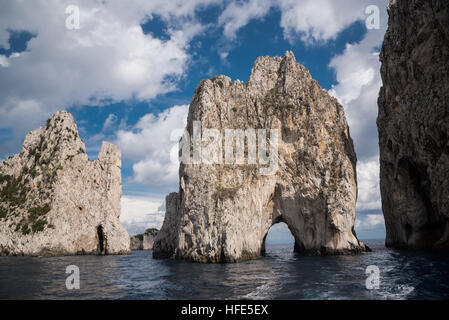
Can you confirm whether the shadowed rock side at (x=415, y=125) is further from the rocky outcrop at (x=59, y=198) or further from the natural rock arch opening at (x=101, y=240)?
the natural rock arch opening at (x=101, y=240)

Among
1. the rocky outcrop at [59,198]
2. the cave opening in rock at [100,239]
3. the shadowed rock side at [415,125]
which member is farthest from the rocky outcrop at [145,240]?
the shadowed rock side at [415,125]

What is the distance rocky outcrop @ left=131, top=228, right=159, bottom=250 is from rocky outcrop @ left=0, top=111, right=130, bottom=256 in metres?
38.5

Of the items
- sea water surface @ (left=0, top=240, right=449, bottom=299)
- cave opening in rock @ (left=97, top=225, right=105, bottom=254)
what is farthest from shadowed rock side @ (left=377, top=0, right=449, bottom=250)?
cave opening in rock @ (left=97, top=225, right=105, bottom=254)

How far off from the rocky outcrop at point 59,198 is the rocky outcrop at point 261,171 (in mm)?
29638

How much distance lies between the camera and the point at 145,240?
415ft

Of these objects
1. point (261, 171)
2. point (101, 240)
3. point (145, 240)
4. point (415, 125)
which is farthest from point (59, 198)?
point (415, 125)

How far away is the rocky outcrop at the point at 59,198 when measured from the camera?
70188 mm

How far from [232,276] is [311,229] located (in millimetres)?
30727

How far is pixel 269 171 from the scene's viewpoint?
53.5m

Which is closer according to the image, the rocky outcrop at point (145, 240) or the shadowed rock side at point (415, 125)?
the shadowed rock side at point (415, 125)

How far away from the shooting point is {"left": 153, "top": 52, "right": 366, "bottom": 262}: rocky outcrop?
4488 cm

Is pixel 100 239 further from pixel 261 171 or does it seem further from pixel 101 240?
pixel 261 171

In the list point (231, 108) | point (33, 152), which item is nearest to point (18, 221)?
point (33, 152)

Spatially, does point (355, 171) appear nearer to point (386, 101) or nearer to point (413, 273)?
point (386, 101)
